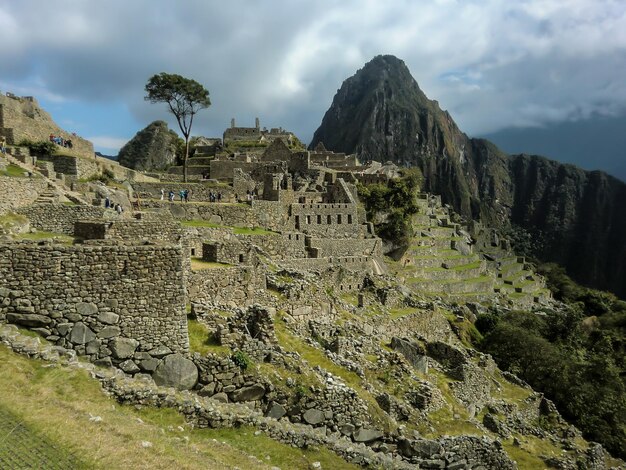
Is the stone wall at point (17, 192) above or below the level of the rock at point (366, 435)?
above

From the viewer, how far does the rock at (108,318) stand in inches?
404

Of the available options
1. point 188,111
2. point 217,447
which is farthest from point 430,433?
point 188,111

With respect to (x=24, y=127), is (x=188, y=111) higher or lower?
higher

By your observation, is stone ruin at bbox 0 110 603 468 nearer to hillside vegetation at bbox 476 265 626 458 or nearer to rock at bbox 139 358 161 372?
rock at bbox 139 358 161 372

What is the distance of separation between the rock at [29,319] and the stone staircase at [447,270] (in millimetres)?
39826

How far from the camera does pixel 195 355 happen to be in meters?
11.0

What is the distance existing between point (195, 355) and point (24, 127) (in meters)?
28.7

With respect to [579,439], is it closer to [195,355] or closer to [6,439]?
[195,355]

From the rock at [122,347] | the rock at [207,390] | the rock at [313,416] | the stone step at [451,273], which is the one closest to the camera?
the rock at [122,347]

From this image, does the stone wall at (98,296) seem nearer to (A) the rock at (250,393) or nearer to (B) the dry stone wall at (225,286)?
(A) the rock at (250,393)

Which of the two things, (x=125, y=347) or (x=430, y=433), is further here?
(x=430, y=433)

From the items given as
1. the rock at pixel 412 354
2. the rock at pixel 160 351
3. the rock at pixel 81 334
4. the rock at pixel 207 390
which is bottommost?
the rock at pixel 412 354

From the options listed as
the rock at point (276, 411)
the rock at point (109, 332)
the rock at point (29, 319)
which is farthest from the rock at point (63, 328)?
the rock at point (276, 411)

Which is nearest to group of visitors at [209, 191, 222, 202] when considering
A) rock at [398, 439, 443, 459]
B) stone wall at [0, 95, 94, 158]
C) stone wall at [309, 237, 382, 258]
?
stone wall at [309, 237, 382, 258]
